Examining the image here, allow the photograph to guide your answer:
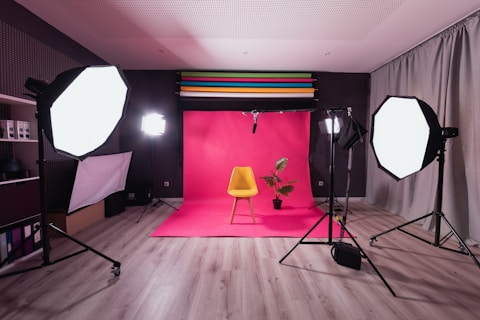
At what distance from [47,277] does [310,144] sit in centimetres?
416

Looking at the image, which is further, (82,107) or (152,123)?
(152,123)

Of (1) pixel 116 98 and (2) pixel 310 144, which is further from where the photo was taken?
Answer: (2) pixel 310 144

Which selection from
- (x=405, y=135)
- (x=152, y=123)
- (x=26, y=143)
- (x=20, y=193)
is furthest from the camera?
(x=152, y=123)

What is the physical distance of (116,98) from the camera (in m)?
1.42

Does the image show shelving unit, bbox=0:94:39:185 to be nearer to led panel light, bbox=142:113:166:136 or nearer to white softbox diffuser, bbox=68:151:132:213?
white softbox diffuser, bbox=68:151:132:213

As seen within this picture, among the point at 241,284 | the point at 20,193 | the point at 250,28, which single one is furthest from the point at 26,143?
the point at 250,28

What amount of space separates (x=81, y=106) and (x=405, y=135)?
98.2 inches

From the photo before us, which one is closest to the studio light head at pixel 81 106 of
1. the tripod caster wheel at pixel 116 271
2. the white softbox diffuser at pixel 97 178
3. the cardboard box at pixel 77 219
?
the tripod caster wheel at pixel 116 271

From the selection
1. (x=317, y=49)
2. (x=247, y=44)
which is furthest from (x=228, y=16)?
(x=317, y=49)

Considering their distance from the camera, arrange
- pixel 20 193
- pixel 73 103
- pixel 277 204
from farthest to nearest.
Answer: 1. pixel 277 204
2. pixel 20 193
3. pixel 73 103

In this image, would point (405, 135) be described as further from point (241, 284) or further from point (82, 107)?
point (82, 107)

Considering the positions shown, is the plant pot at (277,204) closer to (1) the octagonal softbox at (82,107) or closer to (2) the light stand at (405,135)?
(2) the light stand at (405,135)

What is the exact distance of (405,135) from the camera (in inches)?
70.1

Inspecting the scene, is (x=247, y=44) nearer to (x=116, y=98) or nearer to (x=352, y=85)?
(x=116, y=98)
